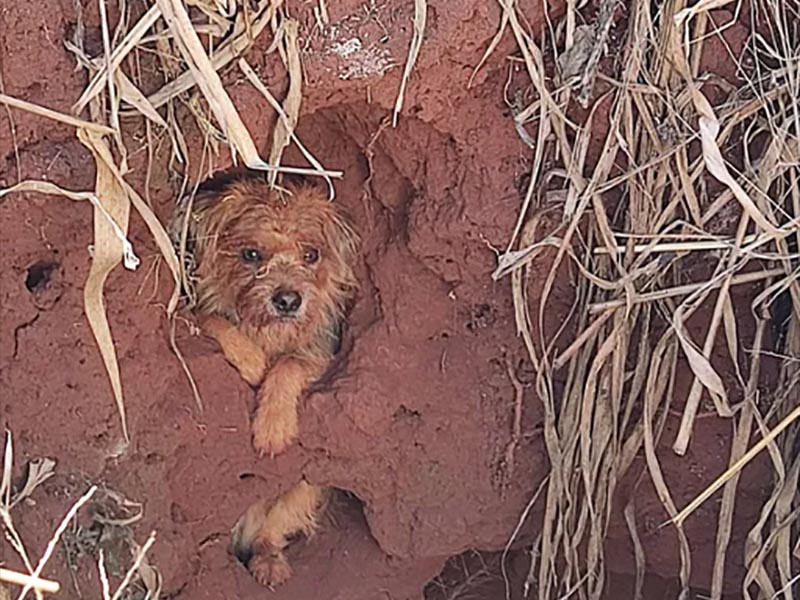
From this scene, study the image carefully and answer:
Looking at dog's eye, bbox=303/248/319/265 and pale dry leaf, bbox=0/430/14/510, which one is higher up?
dog's eye, bbox=303/248/319/265

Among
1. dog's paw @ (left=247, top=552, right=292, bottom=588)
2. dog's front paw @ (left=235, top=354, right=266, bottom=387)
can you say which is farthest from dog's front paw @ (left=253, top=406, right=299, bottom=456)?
dog's paw @ (left=247, top=552, right=292, bottom=588)

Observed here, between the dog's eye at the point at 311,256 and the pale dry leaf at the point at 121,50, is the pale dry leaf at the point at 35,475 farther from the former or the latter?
the dog's eye at the point at 311,256

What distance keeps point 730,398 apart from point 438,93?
1164mm

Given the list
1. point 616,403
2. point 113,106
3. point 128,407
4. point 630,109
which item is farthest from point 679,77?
point 128,407

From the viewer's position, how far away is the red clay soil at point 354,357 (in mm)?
3146

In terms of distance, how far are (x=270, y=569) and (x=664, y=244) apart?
1713 mm

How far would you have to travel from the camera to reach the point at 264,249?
163 inches

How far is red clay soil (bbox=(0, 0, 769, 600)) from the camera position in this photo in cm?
315

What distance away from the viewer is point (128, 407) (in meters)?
3.49

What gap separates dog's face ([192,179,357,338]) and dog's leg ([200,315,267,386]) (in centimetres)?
10

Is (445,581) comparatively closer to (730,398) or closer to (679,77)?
(730,398)

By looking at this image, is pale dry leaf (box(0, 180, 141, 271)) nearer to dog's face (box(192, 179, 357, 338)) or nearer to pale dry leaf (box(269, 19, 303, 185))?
pale dry leaf (box(269, 19, 303, 185))

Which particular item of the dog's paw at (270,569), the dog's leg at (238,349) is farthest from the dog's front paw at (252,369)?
the dog's paw at (270,569)

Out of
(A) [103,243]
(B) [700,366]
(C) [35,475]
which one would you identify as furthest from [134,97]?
(B) [700,366]
